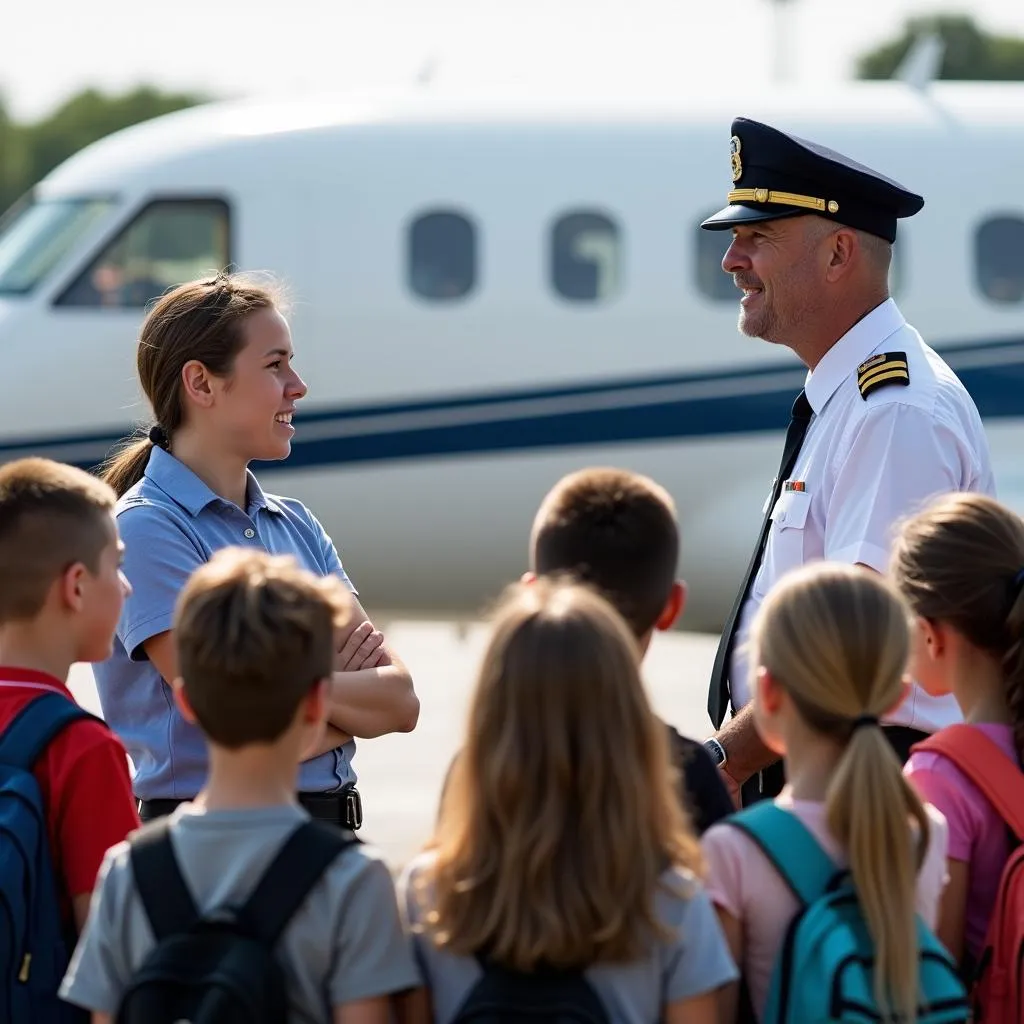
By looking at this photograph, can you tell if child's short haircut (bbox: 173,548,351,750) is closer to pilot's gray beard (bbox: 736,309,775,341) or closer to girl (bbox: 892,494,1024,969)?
girl (bbox: 892,494,1024,969)

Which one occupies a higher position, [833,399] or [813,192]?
[813,192]

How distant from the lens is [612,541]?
8.79ft

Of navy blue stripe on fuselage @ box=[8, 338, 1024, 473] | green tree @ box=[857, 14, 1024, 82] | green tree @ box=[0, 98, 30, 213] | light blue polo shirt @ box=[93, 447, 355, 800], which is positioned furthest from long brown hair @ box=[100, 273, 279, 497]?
green tree @ box=[0, 98, 30, 213]

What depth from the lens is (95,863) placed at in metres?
2.75

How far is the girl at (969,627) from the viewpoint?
2.88 meters

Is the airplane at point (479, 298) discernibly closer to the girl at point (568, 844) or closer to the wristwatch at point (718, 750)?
the wristwatch at point (718, 750)

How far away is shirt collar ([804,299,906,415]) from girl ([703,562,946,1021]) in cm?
120

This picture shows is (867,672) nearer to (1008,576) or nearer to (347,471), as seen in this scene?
(1008,576)

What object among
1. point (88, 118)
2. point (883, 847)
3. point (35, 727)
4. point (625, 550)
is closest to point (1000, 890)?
point (883, 847)

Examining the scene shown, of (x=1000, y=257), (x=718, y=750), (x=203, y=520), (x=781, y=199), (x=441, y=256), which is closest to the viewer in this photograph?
(x=718, y=750)

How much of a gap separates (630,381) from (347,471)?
153 cm

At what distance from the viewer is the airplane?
9211mm

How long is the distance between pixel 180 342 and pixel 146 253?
6034mm

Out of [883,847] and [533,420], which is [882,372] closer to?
[883,847]
